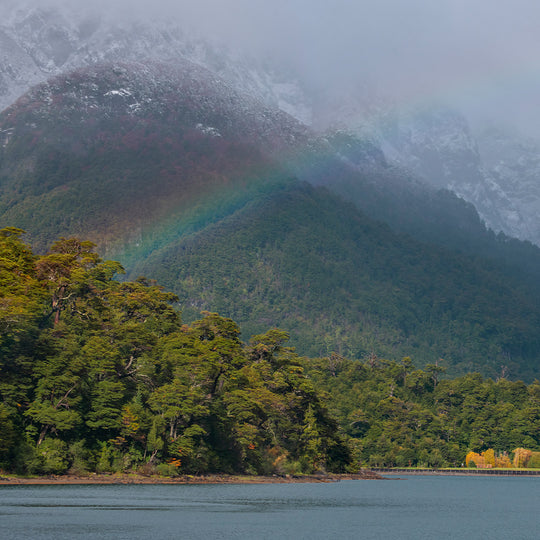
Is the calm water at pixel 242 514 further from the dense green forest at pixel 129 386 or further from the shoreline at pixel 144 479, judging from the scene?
the dense green forest at pixel 129 386

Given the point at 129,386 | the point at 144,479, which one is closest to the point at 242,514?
the point at 144,479

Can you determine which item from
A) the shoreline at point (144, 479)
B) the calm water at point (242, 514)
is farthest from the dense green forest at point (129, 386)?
the calm water at point (242, 514)

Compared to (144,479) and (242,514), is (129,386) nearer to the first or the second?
(144,479)

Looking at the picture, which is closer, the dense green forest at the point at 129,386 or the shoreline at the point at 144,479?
the shoreline at the point at 144,479

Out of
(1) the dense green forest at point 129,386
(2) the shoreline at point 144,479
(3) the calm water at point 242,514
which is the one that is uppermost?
(1) the dense green forest at point 129,386

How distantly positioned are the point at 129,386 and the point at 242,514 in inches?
1646

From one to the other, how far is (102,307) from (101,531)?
65.8m

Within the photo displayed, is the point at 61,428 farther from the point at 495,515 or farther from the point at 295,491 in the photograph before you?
the point at 495,515

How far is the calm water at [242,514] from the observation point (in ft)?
200

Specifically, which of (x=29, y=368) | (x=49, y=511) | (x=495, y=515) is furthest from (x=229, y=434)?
(x=49, y=511)

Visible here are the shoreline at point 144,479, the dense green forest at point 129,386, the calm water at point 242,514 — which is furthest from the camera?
the dense green forest at point 129,386

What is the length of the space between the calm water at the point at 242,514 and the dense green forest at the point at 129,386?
7.46 m

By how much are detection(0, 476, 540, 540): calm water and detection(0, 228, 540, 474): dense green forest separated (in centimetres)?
746

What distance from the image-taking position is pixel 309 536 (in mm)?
62625
